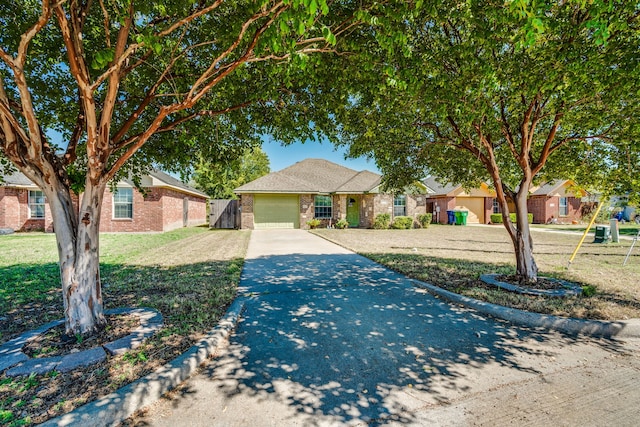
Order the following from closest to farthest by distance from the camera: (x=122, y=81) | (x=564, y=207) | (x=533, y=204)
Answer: (x=122, y=81) → (x=564, y=207) → (x=533, y=204)

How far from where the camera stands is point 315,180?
2436cm

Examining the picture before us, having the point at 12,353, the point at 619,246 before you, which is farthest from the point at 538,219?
the point at 12,353

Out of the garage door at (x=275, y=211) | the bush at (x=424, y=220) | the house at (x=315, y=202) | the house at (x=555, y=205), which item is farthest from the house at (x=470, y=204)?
the garage door at (x=275, y=211)

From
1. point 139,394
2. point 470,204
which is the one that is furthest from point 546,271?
point 470,204

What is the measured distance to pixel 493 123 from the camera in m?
5.38

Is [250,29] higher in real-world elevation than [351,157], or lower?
higher

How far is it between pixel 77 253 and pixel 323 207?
17.9 m

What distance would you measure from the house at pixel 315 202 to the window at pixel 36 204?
36.6ft

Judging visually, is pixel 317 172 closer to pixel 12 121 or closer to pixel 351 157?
pixel 351 157

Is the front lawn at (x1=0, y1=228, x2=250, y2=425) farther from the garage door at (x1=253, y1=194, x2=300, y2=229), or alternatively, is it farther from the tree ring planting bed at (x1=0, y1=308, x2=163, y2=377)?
the garage door at (x1=253, y1=194, x2=300, y2=229)

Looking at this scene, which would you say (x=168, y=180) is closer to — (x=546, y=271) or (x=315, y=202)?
(x=315, y=202)

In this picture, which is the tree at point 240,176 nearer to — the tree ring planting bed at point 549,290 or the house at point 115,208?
the house at point 115,208

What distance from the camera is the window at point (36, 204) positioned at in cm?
1712

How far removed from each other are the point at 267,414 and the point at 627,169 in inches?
282
